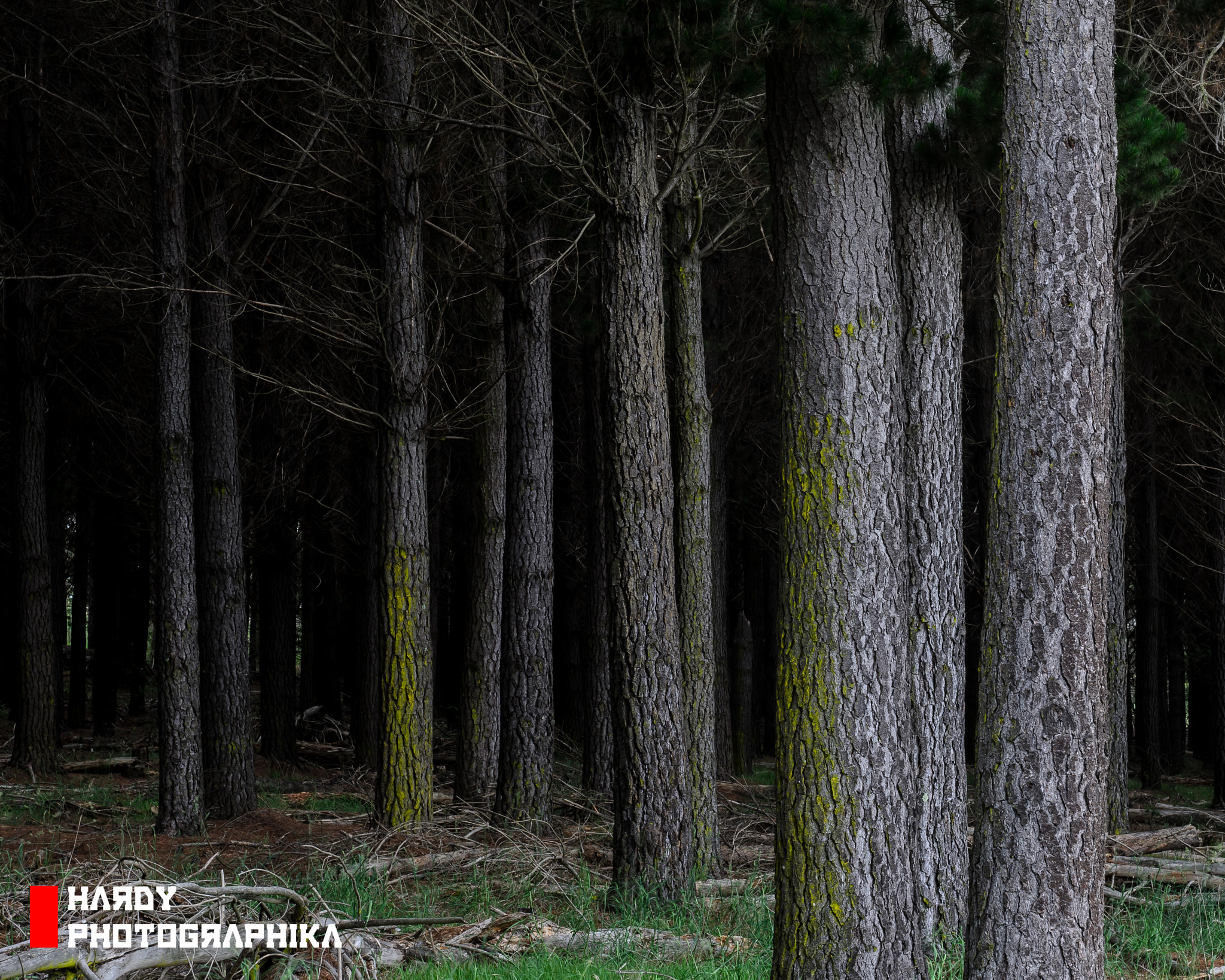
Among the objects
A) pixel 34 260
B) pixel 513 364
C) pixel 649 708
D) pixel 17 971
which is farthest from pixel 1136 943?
pixel 34 260

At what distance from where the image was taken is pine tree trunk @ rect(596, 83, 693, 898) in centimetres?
689

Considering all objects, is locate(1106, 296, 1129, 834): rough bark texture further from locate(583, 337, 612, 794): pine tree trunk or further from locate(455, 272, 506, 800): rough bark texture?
locate(455, 272, 506, 800): rough bark texture

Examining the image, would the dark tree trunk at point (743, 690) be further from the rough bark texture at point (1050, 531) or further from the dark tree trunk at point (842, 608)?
the rough bark texture at point (1050, 531)

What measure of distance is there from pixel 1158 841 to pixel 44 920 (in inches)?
299

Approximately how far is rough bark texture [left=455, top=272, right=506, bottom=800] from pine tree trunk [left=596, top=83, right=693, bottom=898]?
3532 mm

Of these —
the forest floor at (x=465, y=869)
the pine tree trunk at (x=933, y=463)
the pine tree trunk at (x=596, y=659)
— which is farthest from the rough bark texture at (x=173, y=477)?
the pine tree trunk at (x=933, y=463)

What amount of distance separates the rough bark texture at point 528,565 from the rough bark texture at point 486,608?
0.31m

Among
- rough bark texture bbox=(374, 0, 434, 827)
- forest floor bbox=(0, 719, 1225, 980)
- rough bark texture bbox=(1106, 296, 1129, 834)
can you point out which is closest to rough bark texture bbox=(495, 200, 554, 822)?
forest floor bbox=(0, 719, 1225, 980)

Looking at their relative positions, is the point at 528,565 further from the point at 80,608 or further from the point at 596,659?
the point at 80,608

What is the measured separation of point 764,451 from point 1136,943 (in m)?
12.0

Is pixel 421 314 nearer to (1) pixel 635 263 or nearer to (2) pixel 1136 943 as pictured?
(1) pixel 635 263

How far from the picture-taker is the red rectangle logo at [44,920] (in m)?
4.22

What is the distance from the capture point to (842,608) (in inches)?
180

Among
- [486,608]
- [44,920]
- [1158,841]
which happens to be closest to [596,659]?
[486,608]
